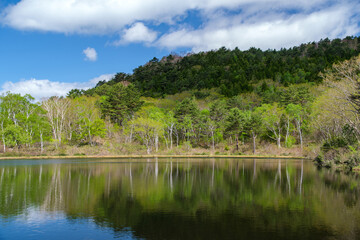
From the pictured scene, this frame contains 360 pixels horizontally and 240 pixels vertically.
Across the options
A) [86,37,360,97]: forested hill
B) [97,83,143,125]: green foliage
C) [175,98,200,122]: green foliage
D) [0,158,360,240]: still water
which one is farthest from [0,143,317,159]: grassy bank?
[86,37,360,97]: forested hill

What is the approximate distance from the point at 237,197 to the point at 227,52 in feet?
551

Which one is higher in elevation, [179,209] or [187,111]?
[187,111]

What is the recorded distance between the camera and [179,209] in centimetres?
1680

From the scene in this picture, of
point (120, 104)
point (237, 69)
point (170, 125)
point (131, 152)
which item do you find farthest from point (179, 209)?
point (237, 69)

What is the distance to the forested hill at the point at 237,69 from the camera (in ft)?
398

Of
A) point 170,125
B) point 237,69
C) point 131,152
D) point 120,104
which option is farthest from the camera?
point 237,69

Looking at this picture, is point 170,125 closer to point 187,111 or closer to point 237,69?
point 187,111

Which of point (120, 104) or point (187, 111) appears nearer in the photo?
point (187, 111)

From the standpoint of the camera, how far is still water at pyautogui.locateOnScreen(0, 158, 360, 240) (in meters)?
12.9

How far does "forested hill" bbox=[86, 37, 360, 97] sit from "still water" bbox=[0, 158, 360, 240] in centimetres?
8703

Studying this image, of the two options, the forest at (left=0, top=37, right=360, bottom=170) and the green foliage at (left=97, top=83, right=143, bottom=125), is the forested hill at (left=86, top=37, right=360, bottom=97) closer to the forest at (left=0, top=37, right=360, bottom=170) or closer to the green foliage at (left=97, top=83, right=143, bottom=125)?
the forest at (left=0, top=37, right=360, bottom=170)

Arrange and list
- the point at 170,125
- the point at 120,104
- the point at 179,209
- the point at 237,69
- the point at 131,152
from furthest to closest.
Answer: the point at 237,69
the point at 120,104
the point at 170,125
the point at 131,152
the point at 179,209

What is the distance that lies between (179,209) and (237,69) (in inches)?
5139

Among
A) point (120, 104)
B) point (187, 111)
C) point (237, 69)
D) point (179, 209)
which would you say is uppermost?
point (237, 69)
